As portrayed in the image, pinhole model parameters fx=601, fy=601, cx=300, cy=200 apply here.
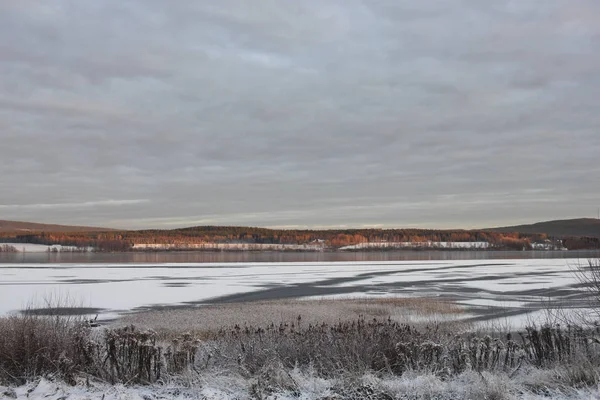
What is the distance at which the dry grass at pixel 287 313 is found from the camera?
1864 centimetres

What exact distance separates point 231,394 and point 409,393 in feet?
7.75

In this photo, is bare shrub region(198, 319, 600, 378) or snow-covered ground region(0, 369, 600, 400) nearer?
snow-covered ground region(0, 369, 600, 400)

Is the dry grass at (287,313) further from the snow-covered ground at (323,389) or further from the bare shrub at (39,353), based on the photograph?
the snow-covered ground at (323,389)

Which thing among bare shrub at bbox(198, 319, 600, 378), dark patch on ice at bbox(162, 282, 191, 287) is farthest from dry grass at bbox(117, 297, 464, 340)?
dark patch on ice at bbox(162, 282, 191, 287)

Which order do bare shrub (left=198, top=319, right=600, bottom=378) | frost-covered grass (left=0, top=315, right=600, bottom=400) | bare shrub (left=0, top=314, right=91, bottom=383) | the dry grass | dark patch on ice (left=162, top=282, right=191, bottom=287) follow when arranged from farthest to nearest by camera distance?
1. dark patch on ice (left=162, top=282, right=191, bottom=287)
2. the dry grass
3. bare shrub (left=198, top=319, right=600, bottom=378)
4. bare shrub (left=0, top=314, right=91, bottom=383)
5. frost-covered grass (left=0, top=315, right=600, bottom=400)

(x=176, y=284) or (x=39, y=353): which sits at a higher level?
(x=39, y=353)

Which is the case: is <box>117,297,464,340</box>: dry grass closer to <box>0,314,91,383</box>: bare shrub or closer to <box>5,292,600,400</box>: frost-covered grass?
<box>5,292,600,400</box>: frost-covered grass

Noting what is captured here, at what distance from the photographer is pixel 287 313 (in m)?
21.6

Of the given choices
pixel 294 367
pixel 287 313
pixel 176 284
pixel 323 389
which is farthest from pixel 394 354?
pixel 176 284

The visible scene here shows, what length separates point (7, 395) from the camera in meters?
7.87

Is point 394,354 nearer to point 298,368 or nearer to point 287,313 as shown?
point 298,368

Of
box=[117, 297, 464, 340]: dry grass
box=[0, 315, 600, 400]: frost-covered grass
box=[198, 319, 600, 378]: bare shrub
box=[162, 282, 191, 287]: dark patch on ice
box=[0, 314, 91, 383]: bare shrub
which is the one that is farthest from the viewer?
box=[162, 282, 191, 287]: dark patch on ice

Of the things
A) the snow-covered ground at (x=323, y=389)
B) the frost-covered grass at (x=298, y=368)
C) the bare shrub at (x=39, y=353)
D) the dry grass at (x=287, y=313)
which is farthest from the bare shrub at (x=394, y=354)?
the dry grass at (x=287, y=313)

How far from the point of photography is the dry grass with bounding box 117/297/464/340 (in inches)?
734
